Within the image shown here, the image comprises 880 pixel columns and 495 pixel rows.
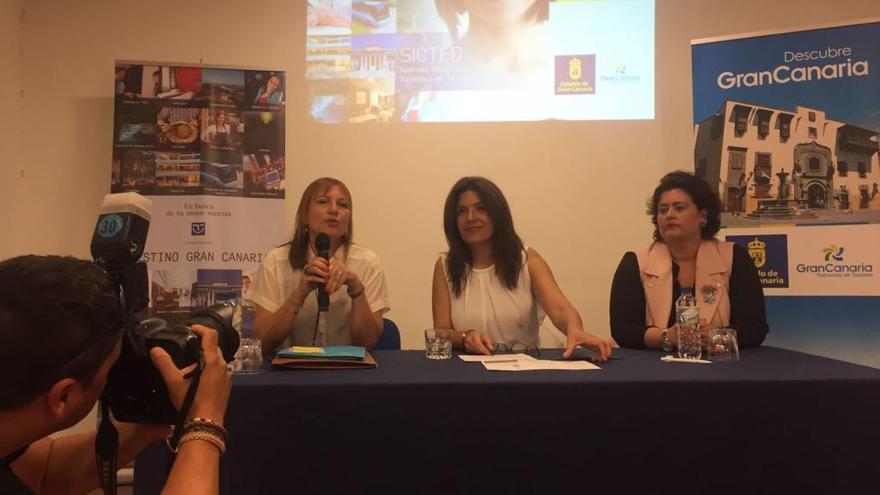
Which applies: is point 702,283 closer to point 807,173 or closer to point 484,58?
point 807,173

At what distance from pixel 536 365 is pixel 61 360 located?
1.19 metres

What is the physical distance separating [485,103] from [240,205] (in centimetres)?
143

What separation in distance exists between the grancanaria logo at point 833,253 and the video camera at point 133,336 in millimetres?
2952

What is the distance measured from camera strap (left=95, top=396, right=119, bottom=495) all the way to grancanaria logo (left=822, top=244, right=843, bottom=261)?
304cm

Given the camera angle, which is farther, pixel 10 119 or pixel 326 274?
pixel 10 119

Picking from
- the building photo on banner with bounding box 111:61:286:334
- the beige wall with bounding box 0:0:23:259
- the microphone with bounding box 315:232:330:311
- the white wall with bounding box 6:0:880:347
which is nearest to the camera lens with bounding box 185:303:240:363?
the microphone with bounding box 315:232:330:311

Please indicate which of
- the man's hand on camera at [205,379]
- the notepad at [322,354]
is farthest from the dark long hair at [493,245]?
the man's hand on camera at [205,379]

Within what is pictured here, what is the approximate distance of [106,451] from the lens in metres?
0.88

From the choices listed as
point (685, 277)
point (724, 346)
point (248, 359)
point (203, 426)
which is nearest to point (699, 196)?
point (685, 277)

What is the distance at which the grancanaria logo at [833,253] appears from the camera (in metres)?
2.88

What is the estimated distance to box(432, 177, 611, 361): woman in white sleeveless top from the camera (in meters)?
2.40

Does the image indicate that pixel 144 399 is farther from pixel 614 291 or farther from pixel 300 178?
pixel 300 178

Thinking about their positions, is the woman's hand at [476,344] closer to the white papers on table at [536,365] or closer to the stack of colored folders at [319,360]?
the white papers on table at [536,365]

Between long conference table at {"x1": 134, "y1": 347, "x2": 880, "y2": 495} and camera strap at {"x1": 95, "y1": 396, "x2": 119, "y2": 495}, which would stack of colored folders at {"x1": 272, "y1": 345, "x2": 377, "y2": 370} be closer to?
long conference table at {"x1": 134, "y1": 347, "x2": 880, "y2": 495}
